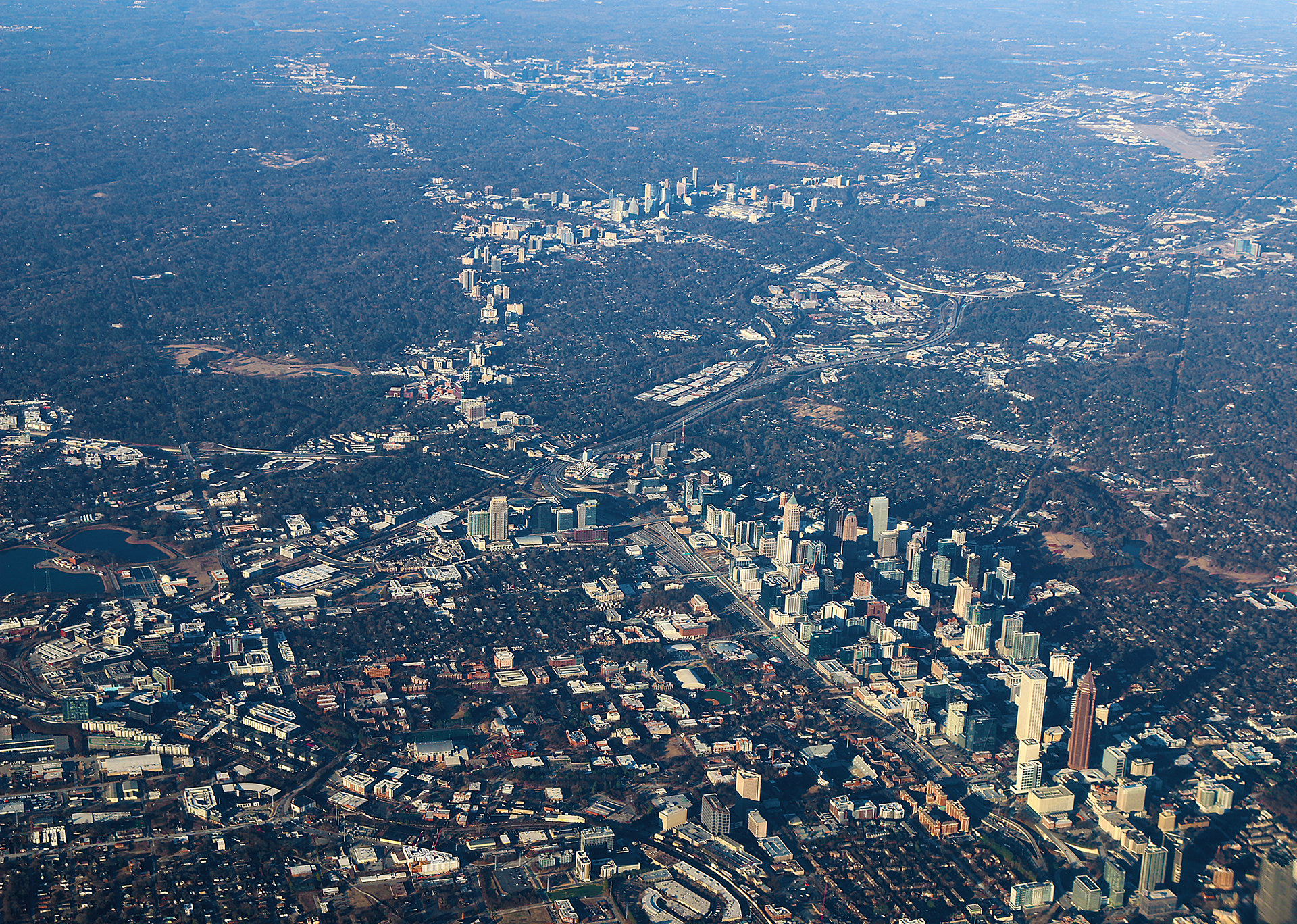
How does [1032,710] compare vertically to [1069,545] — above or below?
above

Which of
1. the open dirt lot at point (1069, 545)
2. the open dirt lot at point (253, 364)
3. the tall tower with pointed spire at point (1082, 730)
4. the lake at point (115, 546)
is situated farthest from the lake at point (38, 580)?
the open dirt lot at point (1069, 545)

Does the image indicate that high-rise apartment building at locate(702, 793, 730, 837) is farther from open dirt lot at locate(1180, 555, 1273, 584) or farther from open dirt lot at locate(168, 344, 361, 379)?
open dirt lot at locate(168, 344, 361, 379)

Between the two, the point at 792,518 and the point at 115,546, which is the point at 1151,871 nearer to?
the point at 792,518

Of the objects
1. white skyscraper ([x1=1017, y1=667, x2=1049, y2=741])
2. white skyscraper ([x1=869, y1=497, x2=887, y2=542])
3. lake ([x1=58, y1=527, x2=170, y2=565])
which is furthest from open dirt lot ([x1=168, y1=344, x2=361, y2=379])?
white skyscraper ([x1=1017, y1=667, x2=1049, y2=741])

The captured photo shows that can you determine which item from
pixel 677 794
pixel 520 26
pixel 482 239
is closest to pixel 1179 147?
pixel 482 239

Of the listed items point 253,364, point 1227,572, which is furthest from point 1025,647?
point 253,364

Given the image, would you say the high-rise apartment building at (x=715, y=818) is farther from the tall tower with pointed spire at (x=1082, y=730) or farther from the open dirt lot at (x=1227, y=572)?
the open dirt lot at (x=1227, y=572)
